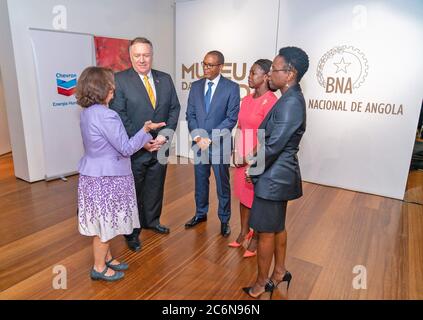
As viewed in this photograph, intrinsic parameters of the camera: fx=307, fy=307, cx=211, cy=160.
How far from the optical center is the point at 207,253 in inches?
106

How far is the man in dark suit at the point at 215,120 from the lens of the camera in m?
2.81

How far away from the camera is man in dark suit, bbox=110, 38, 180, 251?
246 centimetres

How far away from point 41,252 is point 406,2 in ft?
15.4

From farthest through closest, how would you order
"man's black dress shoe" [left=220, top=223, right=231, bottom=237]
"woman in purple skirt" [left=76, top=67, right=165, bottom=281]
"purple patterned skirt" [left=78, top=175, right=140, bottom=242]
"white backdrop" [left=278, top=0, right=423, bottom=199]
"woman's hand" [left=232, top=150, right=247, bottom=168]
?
"white backdrop" [left=278, top=0, right=423, bottom=199], "man's black dress shoe" [left=220, top=223, right=231, bottom=237], "woman's hand" [left=232, top=150, right=247, bottom=168], "purple patterned skirt" [left=78, top=175, right=140, bottom=242], "woman in purple skirt" [left=76, top=67, right=165, bottom=281]

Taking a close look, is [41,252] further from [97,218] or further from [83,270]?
[97,218]

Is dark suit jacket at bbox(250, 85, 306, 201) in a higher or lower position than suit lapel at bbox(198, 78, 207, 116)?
lower

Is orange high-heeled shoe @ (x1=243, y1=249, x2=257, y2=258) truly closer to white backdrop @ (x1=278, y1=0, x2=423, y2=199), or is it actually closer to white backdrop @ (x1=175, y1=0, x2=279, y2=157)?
white backdrop @ (x1=278, y1=0, x2=423, y2=199)

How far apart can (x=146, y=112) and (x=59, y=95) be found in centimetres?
227

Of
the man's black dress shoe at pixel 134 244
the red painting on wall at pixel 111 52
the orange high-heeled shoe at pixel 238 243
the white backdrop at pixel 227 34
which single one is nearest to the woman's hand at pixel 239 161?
the orange high-heeled shoe at pixel 238 243

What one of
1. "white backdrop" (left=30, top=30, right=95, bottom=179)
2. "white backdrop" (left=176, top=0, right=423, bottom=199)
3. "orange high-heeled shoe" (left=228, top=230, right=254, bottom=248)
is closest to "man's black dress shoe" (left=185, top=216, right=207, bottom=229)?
"orange high-heeled shoe" (left=228, top=230, right=254, bottom=248)

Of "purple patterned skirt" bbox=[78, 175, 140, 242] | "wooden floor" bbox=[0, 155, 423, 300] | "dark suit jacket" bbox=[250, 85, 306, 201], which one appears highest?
"dark suit jacket" bbox=[250, 85, 306, 201]

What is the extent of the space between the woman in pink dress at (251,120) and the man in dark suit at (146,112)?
64cm

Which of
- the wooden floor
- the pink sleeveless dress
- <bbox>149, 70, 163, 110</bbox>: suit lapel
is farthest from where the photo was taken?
<bbox>149, 70, 163, 110</bbox>: suit lapel

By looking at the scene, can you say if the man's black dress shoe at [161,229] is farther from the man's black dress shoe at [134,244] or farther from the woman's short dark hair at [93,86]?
the woman's short dark hair at [93,86]
